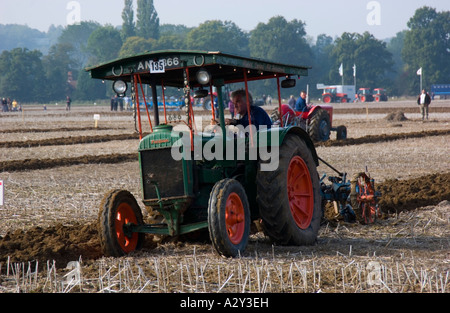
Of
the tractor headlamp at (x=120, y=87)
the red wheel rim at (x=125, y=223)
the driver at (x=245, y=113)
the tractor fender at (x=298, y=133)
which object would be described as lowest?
the red wheel rim at (x=125, y=223)

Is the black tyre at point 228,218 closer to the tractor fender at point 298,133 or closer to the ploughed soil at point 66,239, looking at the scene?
the tractor fender at point 298,133

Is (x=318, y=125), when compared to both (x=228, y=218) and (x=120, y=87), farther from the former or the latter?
(x=228, y=218)

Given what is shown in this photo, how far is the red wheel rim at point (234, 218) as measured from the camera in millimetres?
6492

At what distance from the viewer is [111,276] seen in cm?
574

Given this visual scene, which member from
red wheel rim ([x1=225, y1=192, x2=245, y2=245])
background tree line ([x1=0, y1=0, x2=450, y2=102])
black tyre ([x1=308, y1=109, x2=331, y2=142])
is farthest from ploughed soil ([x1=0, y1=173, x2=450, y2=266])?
background tree line ([x1=0, y1=0, x2=450, y2=102])

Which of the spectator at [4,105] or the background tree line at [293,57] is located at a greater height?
the background tree line at [293,57]

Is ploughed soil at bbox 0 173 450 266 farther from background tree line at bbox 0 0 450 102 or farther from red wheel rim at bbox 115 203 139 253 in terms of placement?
background tree line at bbox 0 0 450 102

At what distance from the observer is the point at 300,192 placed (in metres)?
7.84

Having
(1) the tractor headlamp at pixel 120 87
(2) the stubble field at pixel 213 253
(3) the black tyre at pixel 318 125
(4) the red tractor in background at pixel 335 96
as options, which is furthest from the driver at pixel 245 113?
(4) the red tractor in background at pixel 335 96

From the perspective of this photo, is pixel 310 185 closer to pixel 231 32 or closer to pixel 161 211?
pixel 161 211

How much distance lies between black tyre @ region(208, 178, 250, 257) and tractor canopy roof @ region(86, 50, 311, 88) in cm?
122

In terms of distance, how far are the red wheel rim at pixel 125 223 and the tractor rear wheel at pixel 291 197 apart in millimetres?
1399
